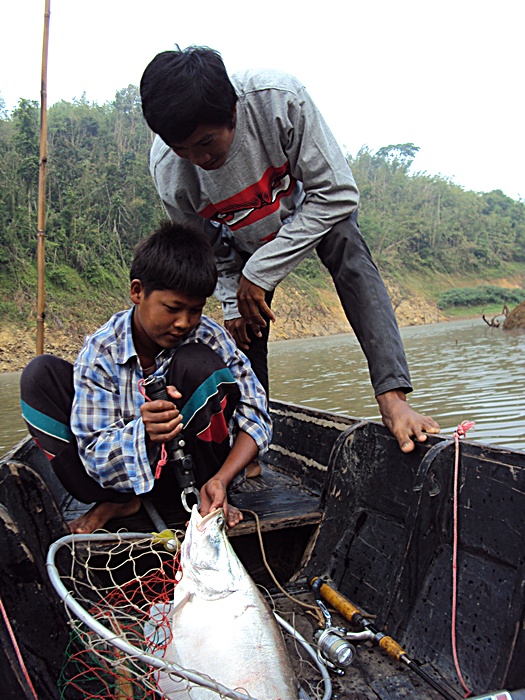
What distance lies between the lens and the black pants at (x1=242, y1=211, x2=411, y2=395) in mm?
2188

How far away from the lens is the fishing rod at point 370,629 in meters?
1.52

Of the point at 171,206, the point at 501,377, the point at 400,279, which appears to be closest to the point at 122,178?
the point at 400,279

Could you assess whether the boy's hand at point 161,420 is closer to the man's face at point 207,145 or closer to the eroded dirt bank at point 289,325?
the man's face at point 207,145

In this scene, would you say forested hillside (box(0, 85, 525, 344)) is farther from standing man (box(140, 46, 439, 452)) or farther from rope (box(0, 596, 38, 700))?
rope (box(0, 596, 38, 700))

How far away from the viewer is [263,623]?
1.29m

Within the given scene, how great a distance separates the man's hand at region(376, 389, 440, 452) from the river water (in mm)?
3248

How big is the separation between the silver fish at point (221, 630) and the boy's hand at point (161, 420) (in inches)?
18.2

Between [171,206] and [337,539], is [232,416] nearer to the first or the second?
[337,539]

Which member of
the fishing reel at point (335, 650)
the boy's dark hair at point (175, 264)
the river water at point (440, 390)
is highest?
the boy's dark hair at point (175, 264)

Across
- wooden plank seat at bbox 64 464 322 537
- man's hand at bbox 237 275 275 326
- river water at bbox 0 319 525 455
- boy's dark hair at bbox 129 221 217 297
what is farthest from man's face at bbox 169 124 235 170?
river water at bbox 0 319 525 455

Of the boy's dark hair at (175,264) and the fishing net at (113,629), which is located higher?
the boy's dark hair at (175,264)

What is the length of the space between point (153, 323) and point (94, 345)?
229 mm

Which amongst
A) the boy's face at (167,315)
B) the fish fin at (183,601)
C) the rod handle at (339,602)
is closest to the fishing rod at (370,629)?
the rod handle at (339,602)

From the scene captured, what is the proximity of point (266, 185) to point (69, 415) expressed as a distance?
1272mm
